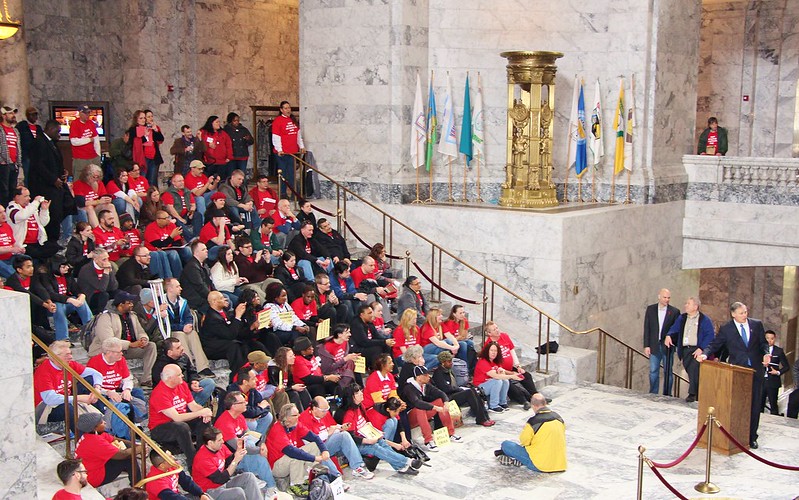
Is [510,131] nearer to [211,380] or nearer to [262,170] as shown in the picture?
[262,170]

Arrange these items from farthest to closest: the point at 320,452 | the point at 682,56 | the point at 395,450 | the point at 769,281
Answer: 1. the point at 769,281
2. the point at 682,56
3. the point at 395,450
4. the point at 320,452

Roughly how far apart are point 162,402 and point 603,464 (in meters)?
4.97

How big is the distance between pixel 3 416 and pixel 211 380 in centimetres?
306

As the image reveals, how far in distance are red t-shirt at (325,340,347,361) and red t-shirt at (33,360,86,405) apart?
10.9ft

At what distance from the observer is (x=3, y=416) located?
316 inches

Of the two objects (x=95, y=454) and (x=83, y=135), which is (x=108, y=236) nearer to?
(x=83, y=135)

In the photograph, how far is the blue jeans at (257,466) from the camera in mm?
9758

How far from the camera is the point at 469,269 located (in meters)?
16.8

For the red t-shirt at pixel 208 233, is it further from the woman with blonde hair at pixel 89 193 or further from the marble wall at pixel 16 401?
the marble wall at pixel 16 401

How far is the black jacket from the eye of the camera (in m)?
12.4

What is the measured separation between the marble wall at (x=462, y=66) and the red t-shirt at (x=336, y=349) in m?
6.32

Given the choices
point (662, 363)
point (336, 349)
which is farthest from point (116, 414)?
point (662, 363)

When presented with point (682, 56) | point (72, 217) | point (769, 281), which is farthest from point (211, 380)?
point (769, 281)

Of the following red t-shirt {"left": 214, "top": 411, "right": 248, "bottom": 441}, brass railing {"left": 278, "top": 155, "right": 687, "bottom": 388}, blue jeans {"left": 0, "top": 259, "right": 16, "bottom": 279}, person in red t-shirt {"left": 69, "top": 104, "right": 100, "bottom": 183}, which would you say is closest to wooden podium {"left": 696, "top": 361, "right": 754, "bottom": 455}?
brass railing {"left": 278, "top": 155, "right": 687, "bottom": 388}
